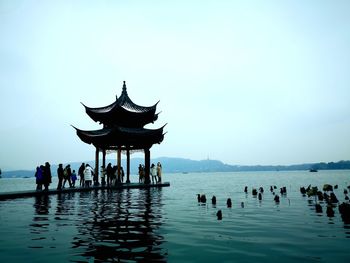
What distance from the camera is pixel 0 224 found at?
9328 mm

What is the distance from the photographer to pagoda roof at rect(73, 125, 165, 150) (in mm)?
25500

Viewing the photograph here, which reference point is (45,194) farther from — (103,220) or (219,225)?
(219,225)

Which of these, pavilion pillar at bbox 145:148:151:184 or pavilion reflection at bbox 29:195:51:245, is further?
pavilion pillar at bbox 145:148:151:184

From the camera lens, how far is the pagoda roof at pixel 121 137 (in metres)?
25.5

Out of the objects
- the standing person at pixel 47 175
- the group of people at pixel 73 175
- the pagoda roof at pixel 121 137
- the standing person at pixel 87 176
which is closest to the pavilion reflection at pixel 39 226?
the standing person at pixel 47 175

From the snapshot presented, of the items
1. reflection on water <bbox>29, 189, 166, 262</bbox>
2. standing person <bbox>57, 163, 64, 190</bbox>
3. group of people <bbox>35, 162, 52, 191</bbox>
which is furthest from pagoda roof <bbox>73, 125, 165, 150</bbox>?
reflection on water <bbox>29, 189, 166, 262</bbox>

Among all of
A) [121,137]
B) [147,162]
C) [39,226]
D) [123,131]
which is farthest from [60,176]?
[39,226]

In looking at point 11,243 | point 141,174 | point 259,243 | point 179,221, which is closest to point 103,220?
point 179,221

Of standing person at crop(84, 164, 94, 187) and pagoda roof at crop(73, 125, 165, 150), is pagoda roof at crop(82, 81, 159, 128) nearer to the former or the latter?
pagoda roof at crop(73, 125, 165, 150)

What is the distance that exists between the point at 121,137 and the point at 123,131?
650 millimetres

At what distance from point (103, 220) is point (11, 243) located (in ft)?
10.8

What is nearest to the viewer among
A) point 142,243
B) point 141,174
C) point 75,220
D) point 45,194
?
point 142,243

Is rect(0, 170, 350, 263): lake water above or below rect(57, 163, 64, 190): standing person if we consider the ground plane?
below

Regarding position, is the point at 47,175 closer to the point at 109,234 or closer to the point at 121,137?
the point at 121,137
